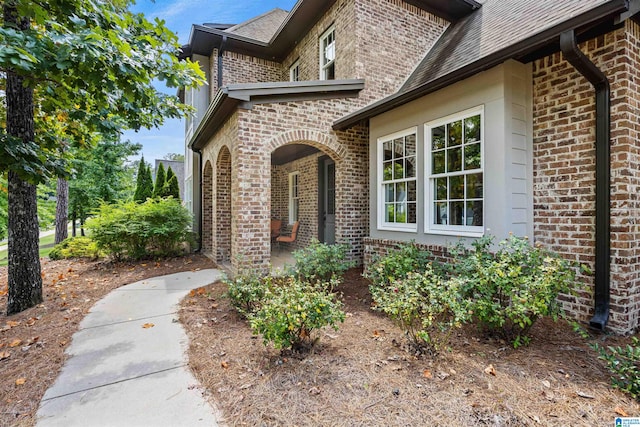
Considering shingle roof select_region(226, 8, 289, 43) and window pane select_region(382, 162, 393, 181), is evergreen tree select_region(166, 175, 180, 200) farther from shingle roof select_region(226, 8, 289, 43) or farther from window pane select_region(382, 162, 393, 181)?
window pane select_region(382, 162, 393, 181)

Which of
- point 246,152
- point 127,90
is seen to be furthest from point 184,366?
point 246,152

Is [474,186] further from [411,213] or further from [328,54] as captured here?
[328,54]

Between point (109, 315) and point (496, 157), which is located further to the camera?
point (109, 315)

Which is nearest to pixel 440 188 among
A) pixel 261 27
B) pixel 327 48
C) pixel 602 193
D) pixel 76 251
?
pixel 602 193

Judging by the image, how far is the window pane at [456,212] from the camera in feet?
15.9

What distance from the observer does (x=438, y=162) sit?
16.8 ft

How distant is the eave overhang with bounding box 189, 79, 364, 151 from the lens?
5.78 m

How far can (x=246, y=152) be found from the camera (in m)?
6.00

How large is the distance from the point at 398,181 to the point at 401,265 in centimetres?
185

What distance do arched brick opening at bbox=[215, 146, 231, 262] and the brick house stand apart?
4cm

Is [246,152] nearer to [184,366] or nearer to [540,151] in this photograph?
[184,366]

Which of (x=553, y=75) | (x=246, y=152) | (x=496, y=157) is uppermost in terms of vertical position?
(x=553, y=75)

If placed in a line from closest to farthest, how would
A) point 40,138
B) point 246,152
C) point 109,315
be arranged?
point 109,315 < point 40,138 < point 246,152

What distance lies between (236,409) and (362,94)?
6.42 m
